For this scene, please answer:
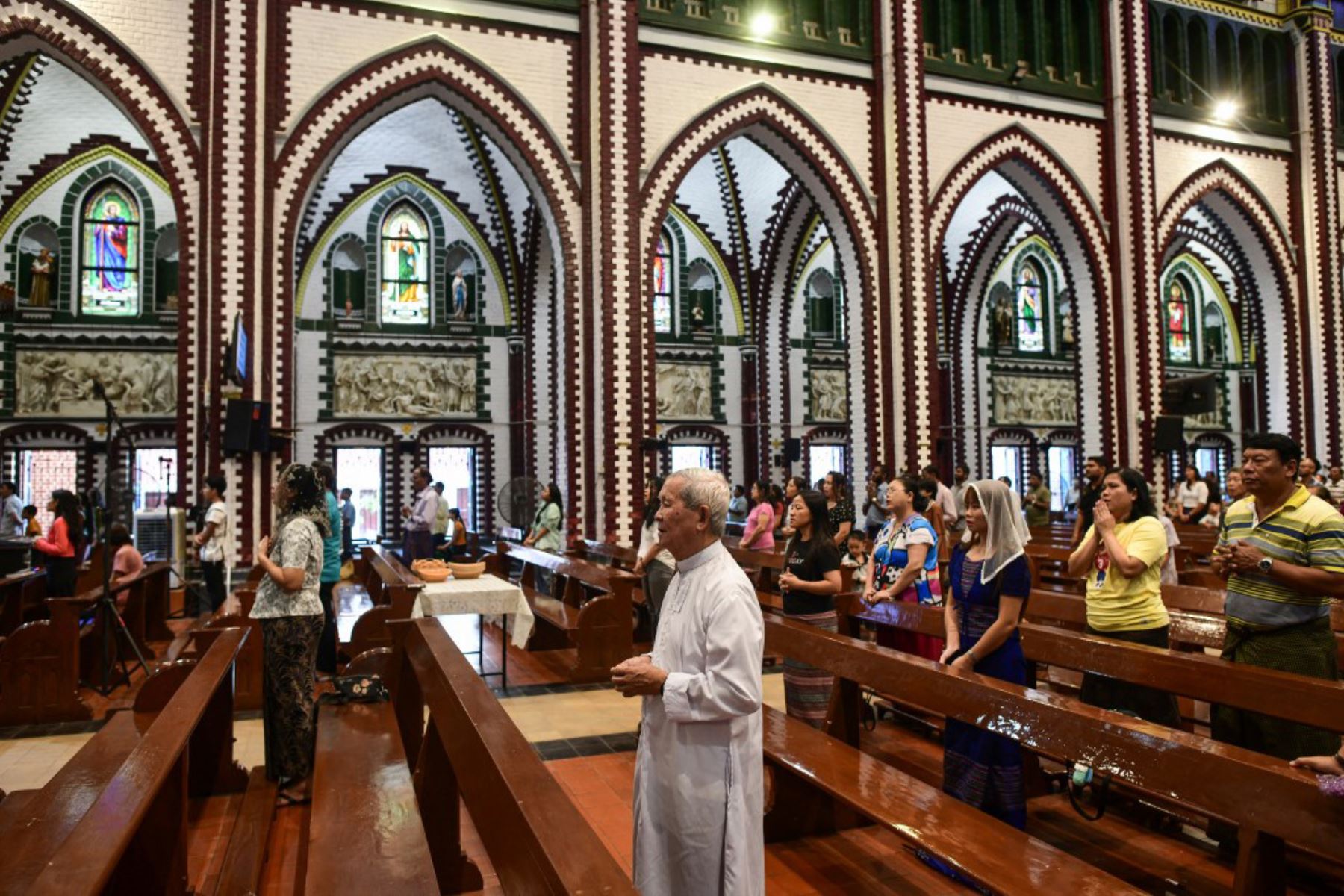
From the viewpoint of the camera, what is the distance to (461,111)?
584 inches

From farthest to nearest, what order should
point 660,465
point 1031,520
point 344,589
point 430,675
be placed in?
point 660,465
point 1031,520
point 344,589
point 430,675

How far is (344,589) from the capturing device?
41.1 feet

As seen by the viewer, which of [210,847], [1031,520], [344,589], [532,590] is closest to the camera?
[210,847]

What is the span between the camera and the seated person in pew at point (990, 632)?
3988 mm

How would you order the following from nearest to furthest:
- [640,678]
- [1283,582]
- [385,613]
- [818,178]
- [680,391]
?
1. [640,678]
2. [1283,582]
3. [385,613]
4. [818,178]
5. [680,391]

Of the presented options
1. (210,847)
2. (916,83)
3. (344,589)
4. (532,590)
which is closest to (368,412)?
(344,589)

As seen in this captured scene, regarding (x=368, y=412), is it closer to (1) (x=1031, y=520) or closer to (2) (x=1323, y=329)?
(1) (x=1031, y=520)

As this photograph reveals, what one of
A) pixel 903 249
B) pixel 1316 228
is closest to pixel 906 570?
pixel 903 249

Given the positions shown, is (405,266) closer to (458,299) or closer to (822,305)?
(458,299)

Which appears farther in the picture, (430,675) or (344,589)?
(344,589)

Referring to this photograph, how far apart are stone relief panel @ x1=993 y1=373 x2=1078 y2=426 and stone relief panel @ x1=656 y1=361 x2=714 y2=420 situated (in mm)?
8841

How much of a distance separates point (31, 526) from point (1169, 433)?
20159mm

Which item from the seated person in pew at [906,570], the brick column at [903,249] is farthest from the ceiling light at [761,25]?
the seated person in pew at [906,570]

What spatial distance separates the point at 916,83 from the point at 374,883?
17.0 m
